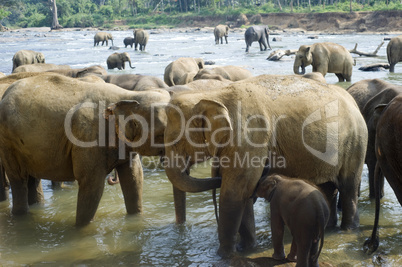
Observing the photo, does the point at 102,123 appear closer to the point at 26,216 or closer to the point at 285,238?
the point at 26,216

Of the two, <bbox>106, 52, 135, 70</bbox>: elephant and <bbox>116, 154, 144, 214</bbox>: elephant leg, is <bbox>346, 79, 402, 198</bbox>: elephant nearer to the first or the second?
<bbox>116, 154, 144, 214</bbox>: elephant leg

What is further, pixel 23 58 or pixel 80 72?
pixel 23 58

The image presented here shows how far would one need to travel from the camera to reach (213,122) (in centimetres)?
456

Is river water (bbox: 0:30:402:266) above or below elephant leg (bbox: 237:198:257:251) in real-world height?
Answer: below

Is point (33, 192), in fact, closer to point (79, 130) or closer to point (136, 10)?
point (79, 130)

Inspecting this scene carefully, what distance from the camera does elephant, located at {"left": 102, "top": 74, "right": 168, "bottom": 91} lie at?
10773mm

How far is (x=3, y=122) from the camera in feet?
18.4

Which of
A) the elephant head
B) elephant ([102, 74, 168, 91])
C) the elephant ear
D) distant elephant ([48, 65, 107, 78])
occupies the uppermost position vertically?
the elephant ear

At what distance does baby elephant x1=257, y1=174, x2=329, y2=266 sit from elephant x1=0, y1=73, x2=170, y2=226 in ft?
4.36

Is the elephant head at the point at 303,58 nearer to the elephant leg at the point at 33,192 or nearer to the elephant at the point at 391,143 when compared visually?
the elephant leg at the point at 33,192

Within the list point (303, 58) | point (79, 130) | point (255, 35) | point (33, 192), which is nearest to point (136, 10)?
point (255, 35)

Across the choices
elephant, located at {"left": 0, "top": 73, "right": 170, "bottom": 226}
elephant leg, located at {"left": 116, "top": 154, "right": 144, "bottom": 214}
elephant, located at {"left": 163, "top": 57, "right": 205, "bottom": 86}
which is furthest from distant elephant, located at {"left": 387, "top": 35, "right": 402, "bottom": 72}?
elephant, located at {"left": 0, "top": 73, "right": 170, "bottom": 226}

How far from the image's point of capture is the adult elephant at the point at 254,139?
4.60m

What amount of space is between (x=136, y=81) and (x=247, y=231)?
6.79 meters
